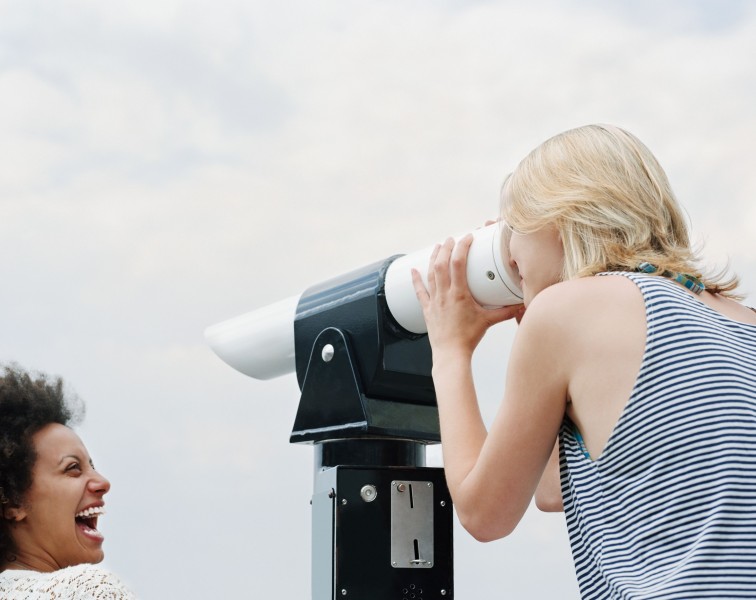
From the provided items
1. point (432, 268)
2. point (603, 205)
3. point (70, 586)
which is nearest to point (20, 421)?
point (70, 586)

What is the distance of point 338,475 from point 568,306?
25.9 inches

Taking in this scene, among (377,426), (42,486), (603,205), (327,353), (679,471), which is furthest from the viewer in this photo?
(42,486)

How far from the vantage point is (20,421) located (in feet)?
6.84

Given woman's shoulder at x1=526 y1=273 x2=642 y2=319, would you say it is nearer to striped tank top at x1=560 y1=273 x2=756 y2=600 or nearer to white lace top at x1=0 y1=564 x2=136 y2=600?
striped tank top at x1=560 y1=273 x2=756 y2=600

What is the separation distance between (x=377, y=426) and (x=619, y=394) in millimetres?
684

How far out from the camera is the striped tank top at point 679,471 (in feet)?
3.68

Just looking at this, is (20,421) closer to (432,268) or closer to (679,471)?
(432,268)

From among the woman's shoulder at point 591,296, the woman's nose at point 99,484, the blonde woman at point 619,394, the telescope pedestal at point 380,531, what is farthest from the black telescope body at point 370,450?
the woman's shoulder at point 591,296

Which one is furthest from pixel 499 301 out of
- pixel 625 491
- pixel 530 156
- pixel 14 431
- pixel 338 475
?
pixel 14 431

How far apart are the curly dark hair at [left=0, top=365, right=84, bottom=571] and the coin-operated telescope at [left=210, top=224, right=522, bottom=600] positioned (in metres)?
0.57

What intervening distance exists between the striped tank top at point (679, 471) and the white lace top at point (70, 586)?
3.24 feet

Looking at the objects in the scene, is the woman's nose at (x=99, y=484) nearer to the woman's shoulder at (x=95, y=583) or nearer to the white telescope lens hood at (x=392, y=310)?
the woman's shoulder at (x=95, y=583)

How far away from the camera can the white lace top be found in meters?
1.81

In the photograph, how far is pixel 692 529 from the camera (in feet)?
3.76
